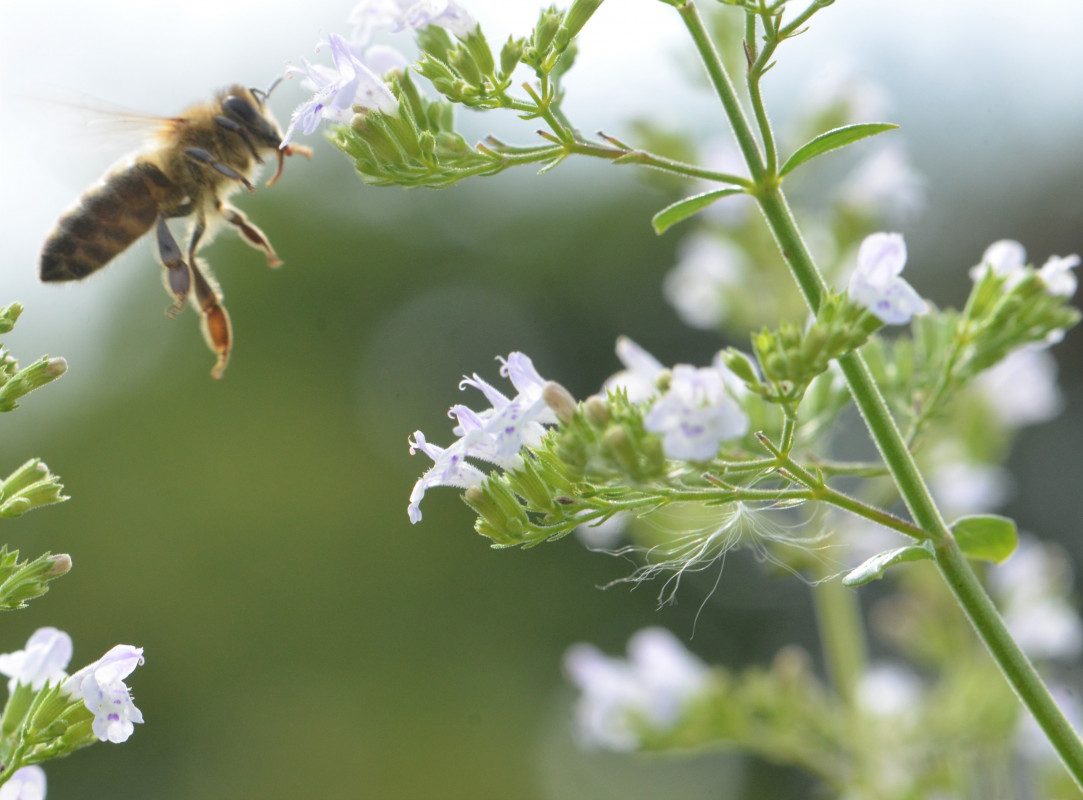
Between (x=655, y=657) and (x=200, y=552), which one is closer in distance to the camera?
(x=655, y=657)

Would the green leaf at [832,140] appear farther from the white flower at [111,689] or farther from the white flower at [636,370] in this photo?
the white flower at [111,689]

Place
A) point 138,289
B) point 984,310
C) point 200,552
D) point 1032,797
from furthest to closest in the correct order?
point 138,289, point 200,552, point 1032,797, point 984,310

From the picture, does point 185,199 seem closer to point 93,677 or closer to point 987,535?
point 93,677

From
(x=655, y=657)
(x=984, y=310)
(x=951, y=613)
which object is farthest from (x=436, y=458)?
(x=951, y=613)

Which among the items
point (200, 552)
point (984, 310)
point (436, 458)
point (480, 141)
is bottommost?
point (200, 552)

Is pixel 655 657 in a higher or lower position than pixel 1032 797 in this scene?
higher

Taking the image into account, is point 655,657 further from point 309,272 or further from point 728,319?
point 309,272

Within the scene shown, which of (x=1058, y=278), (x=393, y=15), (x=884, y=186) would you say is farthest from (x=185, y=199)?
(x=884, y=186)
